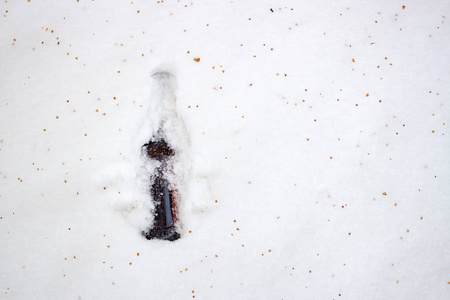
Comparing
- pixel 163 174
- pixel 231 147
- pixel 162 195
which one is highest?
pixel 231 147

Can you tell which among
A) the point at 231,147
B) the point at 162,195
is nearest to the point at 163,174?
the point at 162,195

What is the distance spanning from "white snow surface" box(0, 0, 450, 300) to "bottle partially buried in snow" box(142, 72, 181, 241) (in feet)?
0.10

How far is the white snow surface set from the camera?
1.77 metres

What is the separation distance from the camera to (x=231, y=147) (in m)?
1.79

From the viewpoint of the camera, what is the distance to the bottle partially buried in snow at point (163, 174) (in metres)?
1.75

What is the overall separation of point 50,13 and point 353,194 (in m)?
2.16

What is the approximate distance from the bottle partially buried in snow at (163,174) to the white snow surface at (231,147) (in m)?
0.03

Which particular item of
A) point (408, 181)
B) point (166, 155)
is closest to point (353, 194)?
point (408, 181)

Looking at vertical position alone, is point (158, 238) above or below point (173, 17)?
below

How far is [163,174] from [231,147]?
0.43m

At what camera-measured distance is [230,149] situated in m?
1.79

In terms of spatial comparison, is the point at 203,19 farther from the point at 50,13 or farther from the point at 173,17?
the point at 50,13

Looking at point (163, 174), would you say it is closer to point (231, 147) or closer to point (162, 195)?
point (162, 195)

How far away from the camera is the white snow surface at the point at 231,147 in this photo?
5.79ft
